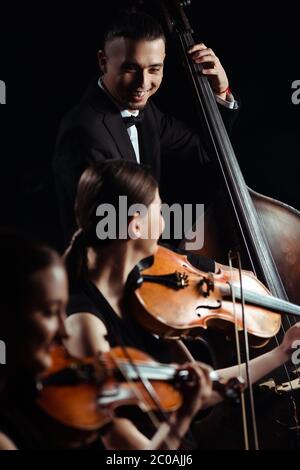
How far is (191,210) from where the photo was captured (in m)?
1.98

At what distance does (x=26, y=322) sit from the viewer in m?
1.03

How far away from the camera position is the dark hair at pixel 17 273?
40.6 inches

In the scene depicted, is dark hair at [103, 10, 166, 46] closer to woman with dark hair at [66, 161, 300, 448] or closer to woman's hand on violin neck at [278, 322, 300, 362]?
woman with dark hair at [66, 161, 300, 448]

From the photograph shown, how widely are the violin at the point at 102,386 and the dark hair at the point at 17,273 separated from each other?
73 millimetres

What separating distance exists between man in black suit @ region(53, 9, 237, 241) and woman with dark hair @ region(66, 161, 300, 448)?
361 mm

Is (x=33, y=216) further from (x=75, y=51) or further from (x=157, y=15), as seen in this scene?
(x=157, y=15)

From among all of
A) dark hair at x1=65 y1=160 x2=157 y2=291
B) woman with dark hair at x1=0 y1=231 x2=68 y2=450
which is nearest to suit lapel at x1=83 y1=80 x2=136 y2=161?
dark hair at x1=65 y1=160 x2=157 y2=291

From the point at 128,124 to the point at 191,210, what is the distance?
0.98 feet

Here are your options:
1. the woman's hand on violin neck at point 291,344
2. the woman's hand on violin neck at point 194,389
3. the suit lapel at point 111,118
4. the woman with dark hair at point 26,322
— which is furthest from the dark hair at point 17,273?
the suit lapel at point 111,118

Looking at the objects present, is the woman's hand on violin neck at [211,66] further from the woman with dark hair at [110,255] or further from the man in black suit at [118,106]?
the woman with dark hair at [110,255]

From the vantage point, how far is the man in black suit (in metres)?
1.78
